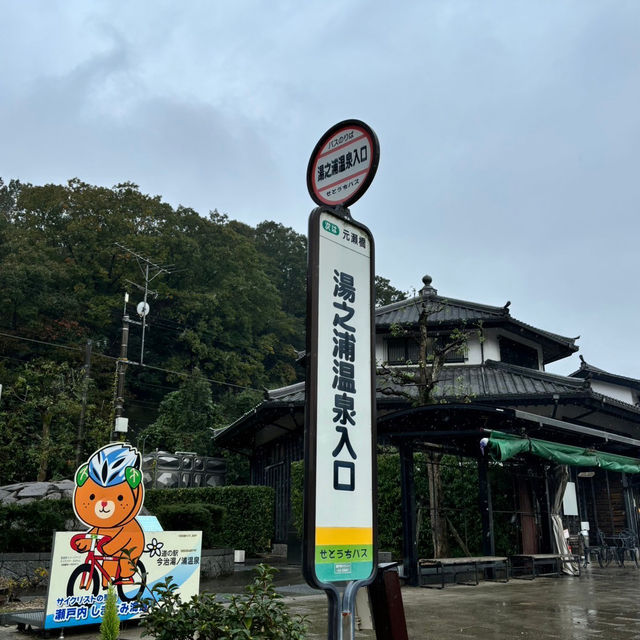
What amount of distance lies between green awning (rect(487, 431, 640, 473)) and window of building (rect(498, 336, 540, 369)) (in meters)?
7.78

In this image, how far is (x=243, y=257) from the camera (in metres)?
49.9

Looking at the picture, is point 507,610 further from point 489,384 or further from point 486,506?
point 489,384

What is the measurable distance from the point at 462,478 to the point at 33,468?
2365 centimetres

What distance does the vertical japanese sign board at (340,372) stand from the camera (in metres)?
3.77

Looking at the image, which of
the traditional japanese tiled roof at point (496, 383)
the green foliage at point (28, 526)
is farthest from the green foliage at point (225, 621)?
the traditional japanese tiled roof at point (496, 383)

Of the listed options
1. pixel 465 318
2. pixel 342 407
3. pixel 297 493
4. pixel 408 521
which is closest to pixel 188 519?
pixel 408 521

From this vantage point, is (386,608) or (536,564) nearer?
(386,608)

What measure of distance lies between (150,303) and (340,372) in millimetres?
44953

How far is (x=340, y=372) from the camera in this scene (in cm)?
416

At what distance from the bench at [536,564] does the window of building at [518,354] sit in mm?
9693

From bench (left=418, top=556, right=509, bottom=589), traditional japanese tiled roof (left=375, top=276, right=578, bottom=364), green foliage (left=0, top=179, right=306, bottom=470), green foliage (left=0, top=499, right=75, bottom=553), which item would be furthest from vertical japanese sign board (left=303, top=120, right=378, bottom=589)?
green foliage (left=0, top=179, right=306, bottom=470)

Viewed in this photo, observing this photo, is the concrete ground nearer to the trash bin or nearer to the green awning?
the trash bin

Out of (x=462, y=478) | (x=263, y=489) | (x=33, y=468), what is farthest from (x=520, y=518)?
(x=33, y=468)

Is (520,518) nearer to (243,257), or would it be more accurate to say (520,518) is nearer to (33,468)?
(33,468)
